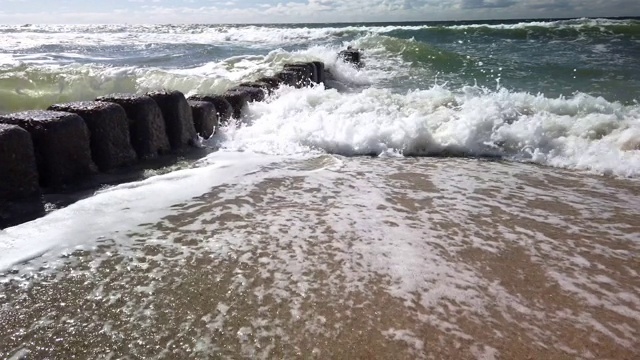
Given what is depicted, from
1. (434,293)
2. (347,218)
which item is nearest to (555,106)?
(347,218)

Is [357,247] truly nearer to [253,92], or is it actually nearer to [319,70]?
[253,92]

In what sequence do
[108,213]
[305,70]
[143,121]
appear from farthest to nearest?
[305,70] < [143,121] < [108,213]

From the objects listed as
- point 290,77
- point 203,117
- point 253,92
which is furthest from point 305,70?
point 203,117

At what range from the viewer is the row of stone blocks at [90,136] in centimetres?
300

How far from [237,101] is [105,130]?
216 centimetres

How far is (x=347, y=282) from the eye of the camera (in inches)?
83.2

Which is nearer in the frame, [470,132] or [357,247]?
[357,247]

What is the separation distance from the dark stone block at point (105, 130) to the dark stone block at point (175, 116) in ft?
1.63

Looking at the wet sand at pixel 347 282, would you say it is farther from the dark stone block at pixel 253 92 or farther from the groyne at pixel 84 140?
the dark stone block at pixel 253 92

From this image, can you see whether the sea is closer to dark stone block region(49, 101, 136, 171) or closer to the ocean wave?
the ocean wave

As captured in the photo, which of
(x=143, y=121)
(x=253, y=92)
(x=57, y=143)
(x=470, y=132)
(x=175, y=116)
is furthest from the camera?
(x=253, y=92)

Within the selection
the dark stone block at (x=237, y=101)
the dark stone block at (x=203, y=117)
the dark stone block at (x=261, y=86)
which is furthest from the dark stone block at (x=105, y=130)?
the dark stone block at (x=261, y=86)

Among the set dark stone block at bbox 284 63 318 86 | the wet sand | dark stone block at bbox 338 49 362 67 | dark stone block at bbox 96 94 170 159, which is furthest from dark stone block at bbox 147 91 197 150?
dark stone block at bbox 338 49 362 67

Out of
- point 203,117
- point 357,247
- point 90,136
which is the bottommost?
point 357,247
